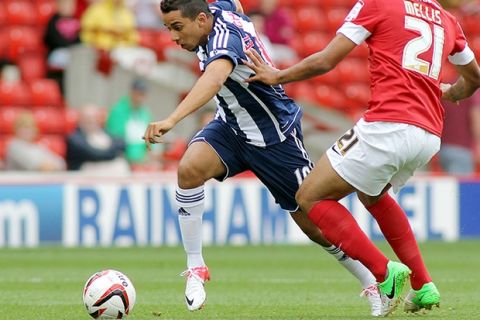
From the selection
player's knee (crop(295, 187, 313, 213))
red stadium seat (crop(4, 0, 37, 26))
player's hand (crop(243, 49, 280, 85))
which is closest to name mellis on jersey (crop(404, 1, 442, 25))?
player's hand (crop(243, 49, 280, 85))

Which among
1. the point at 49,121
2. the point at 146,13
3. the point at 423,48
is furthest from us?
the point at 146,13

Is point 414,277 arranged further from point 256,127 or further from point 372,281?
point 256,127

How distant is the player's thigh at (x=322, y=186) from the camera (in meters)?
6.83

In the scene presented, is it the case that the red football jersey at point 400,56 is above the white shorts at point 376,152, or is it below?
above

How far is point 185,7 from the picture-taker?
7.41 metres

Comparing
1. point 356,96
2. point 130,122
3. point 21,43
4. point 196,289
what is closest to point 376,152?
point 196,289

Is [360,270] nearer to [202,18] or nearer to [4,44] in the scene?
[202,18]

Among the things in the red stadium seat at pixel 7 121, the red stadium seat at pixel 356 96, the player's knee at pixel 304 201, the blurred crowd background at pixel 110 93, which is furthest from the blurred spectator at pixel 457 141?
the player's knee at pixel 304 201

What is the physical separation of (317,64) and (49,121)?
34.9 ft

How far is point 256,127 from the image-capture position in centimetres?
775

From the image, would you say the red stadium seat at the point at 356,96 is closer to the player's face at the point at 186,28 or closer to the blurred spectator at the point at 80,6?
the blurred spectator at the point at 80,6

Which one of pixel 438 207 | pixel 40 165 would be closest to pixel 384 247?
pixel 438 207

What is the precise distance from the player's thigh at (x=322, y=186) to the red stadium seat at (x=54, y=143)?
9.75 metres

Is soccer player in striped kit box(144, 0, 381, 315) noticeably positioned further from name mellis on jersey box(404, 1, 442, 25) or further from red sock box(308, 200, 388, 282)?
name mellis on jersey box(404, 1, 442, 25)
